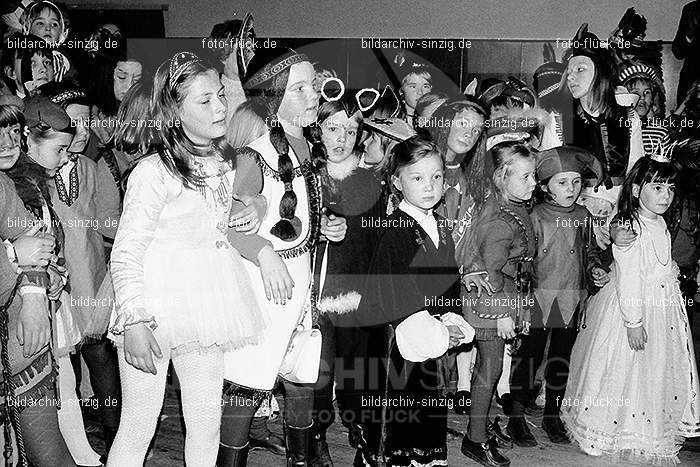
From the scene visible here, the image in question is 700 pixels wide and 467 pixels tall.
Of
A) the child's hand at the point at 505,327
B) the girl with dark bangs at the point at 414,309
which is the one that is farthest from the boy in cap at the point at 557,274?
the girl with dark bangs at the point at 414,309

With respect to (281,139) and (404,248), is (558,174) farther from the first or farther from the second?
(281,139)

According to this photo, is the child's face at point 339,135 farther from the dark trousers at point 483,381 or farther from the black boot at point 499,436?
the black boot at point 499,436

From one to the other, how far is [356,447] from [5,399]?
3.85 feet

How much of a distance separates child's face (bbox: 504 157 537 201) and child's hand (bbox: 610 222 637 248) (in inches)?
14.8

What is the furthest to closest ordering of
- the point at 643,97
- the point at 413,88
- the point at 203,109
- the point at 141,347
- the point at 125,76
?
the point at 643,97, the point at 413,88, the point at 125,76, the point at 203,109, the point at 141,347

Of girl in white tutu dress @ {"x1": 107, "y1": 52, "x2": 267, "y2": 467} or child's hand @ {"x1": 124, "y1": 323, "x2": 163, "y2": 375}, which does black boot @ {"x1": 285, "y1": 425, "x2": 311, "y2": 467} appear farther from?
child's hand @ {"x1": 124, "y1": 323, "x2": 163, "y2": 375}

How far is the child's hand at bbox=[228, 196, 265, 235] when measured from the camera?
7.80 ft

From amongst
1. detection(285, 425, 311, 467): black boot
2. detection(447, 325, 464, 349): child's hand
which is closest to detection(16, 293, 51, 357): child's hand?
detection(285, 425, 311, 467): black boot

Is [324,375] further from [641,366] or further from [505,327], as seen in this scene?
[641,366]

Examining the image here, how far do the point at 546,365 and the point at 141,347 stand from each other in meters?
1.58

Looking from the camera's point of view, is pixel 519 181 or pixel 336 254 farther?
pixel 519 181

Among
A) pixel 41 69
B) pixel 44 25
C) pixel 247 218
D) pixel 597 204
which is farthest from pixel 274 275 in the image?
pixel 597 204

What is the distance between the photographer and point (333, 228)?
266 centimetres

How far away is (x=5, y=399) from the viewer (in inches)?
96.2
